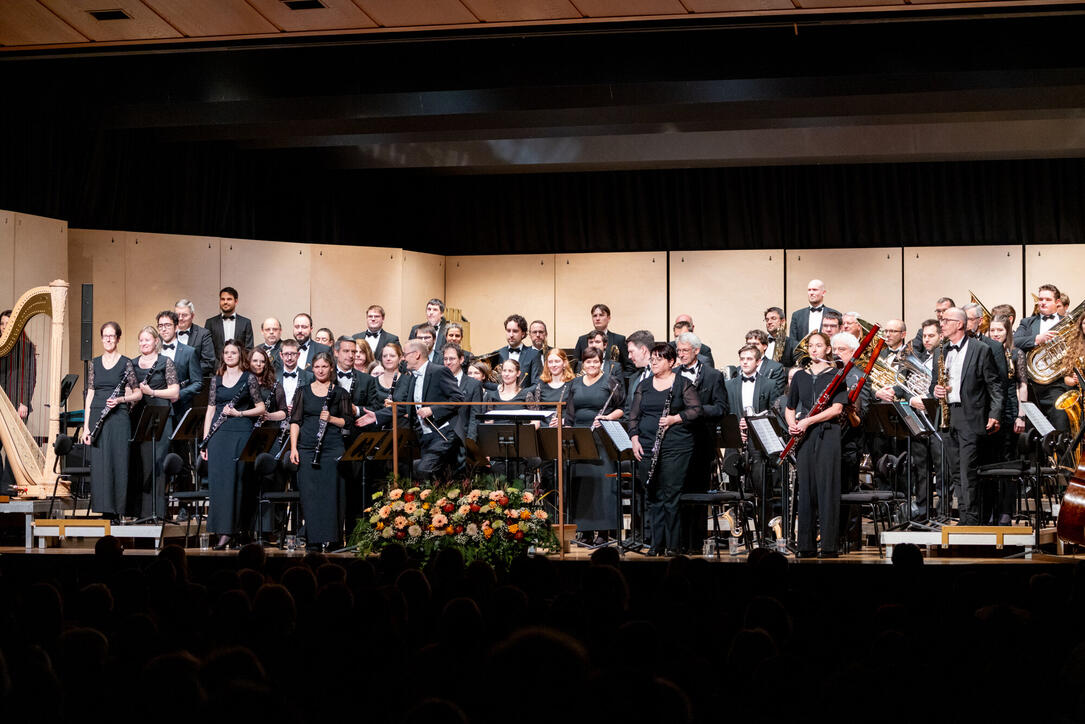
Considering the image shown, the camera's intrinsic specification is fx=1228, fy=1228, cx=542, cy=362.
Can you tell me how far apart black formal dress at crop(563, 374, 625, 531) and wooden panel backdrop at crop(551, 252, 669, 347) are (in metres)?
4.75

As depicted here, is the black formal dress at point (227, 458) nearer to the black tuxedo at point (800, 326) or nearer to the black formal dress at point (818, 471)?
the black formal dress at point (818, 471)

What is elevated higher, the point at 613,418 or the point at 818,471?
the point at 613,418

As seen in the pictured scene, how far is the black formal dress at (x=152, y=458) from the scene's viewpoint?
7844mm

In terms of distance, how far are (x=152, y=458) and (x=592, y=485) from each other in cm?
284

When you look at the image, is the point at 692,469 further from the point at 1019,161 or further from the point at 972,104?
the point at 1019,161

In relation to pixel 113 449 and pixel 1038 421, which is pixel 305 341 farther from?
pixel 1038 421

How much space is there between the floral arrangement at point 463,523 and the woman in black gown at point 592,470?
1.27 m

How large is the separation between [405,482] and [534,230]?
644cm

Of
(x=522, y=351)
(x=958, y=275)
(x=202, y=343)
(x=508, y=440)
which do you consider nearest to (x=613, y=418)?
(x=508, y=440)

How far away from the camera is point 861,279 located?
11883mm

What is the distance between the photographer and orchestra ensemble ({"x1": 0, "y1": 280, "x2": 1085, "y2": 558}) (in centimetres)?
698

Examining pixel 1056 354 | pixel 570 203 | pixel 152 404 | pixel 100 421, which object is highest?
pixel 570 203

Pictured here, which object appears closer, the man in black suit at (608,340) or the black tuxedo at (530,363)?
the black tuxedo at (530,363)

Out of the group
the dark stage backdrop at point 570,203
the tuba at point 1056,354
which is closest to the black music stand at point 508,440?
the tuba at point 1056,354
